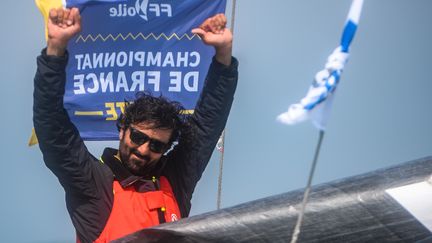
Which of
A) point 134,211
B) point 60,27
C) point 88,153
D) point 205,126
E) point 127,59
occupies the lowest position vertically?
point 134,211

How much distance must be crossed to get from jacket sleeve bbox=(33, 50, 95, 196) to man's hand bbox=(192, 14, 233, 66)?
0.69 metres

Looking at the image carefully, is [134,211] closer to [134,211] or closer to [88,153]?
[134,211]

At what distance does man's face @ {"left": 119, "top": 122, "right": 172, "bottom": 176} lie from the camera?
344cm

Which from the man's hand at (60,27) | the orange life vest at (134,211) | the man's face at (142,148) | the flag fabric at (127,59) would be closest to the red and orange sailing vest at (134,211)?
the orange life vest at (134,211)

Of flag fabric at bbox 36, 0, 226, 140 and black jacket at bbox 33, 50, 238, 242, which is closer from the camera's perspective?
black jacket at bbox 33, 50, 238, 242

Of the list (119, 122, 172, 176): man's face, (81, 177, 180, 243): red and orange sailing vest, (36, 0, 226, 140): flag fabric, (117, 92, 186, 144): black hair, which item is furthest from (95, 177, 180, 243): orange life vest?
(36, 0, 226, 140): flag fabric

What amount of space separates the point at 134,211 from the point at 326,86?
1.73 metres

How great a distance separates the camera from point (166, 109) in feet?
12.3

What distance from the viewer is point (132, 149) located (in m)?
3.45

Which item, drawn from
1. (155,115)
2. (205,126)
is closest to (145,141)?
(155,115)

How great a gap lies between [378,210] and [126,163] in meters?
1.65

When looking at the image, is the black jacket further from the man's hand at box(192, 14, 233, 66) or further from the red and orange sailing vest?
the man's hand at box(192, 14, 233, 66)

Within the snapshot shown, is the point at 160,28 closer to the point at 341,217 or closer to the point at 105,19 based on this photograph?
the point at 105,19

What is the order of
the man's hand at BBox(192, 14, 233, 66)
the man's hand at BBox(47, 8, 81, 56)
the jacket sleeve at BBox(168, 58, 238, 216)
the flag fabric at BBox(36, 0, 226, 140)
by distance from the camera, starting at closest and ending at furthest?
the man's hand at BBox(47, 8, 81, 56) < the man's hand at BBox(192, 14, 233, 66) < the jacket sleeve at BBox(168, 58, 238, 216) < the flag fabric at BBox(36, 0, 226, 140)
